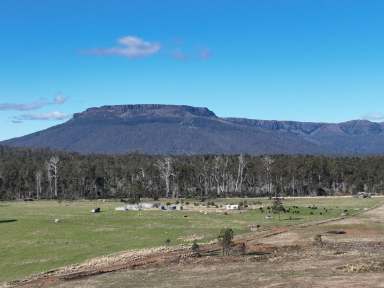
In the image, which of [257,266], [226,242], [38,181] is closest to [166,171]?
[38,181]

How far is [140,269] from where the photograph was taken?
4962 centimetres

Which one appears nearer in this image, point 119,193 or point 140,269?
point 140,269

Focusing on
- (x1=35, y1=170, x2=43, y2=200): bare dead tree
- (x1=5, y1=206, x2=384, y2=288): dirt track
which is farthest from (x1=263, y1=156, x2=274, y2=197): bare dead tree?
(x1=5, y1=206, x2=384, y2=288): dirt track

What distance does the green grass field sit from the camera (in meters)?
59.8

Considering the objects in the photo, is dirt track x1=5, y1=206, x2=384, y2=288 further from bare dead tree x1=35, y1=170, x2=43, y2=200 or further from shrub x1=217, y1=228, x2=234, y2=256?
bare dead tree x1=35, y1=170, x2=43, y2=200

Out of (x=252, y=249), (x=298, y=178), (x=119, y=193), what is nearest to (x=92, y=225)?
(x=252, y=249)

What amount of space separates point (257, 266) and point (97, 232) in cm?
3453

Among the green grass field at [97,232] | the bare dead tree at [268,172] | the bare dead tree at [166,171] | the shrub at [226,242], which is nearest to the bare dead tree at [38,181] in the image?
the bare dead tree at [166,171]

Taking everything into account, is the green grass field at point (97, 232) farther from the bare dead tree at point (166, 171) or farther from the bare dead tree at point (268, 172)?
the bare dead tree at point (268, 172)

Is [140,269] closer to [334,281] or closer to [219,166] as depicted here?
[334,281]

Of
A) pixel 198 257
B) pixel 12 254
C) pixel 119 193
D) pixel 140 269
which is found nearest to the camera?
pixel 140 269

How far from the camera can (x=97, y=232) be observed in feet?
254

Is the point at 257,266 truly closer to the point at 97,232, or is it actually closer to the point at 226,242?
the point at 226,242

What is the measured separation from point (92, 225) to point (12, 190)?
120886 mm
